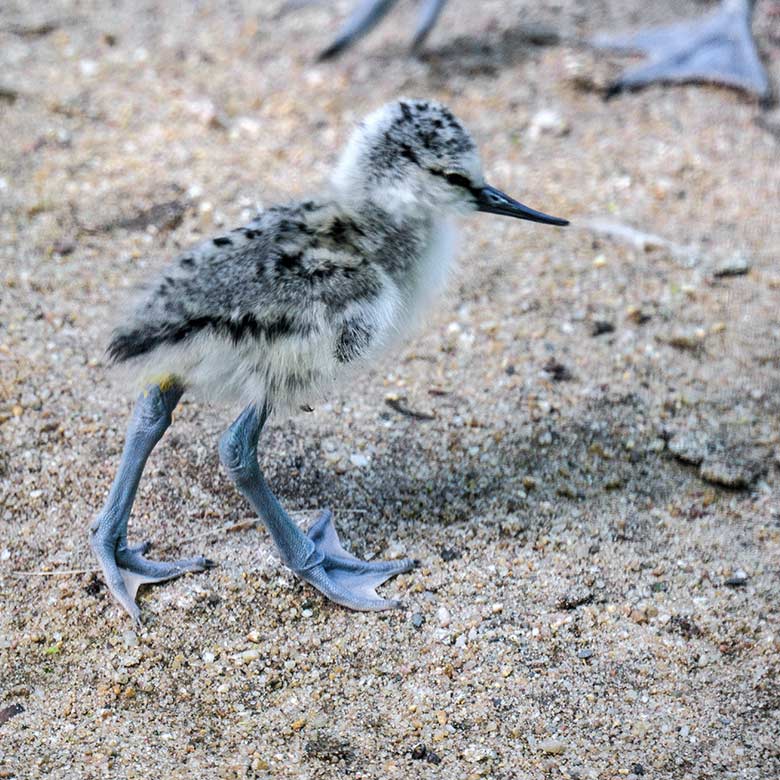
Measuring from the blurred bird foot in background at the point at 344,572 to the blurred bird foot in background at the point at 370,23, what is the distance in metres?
2.89

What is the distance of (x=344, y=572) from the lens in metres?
2.68

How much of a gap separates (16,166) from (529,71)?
2.31 meters

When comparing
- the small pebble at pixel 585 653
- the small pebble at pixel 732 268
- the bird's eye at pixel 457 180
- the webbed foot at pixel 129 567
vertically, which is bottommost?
the small pebble at pixel 585 653

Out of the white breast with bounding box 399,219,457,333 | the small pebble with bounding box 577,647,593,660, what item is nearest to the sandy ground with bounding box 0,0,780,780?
the small pebble with bounding box 577,647,593,660

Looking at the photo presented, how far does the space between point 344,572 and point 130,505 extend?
0.55 metres

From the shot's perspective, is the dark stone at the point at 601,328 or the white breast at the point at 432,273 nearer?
the white breast at the point at 432,273

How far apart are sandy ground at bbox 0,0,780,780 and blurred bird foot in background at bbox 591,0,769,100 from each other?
0.11 m

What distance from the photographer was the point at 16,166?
13.8 feet

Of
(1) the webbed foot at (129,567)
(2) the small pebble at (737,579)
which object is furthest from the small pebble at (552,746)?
(1) the webbed foot at (129,567)

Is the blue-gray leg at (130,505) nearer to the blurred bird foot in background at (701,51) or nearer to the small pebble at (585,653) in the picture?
the small pebble at (585,653)

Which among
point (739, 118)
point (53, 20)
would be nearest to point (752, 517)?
point (739, 118)

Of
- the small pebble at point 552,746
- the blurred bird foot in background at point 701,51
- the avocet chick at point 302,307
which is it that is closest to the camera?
the small pebble at point 552,746

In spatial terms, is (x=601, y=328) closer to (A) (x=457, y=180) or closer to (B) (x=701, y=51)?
(A) (x=457, y=180)

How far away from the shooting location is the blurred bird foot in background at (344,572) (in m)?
2.61
